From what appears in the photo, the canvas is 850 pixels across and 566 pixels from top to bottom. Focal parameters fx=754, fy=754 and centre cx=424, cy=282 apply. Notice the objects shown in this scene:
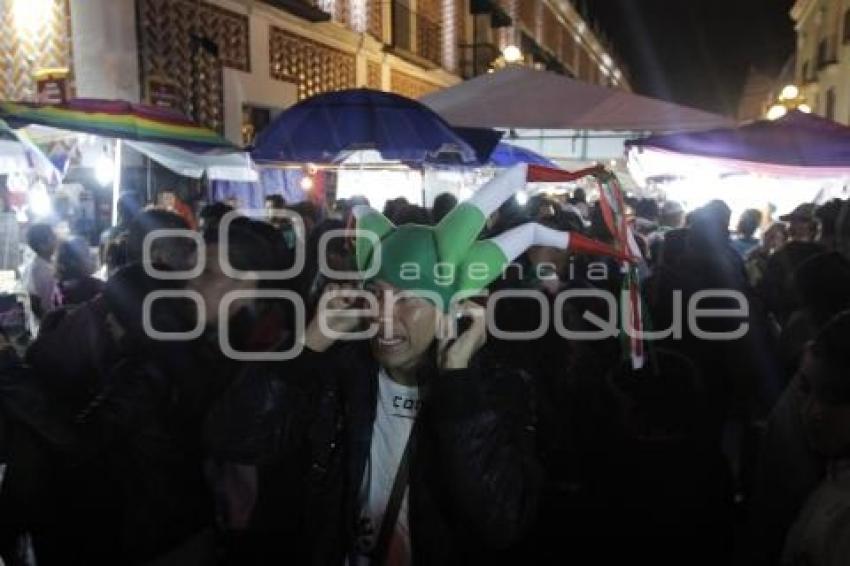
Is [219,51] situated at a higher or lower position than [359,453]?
higher

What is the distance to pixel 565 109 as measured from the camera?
5.60 meters

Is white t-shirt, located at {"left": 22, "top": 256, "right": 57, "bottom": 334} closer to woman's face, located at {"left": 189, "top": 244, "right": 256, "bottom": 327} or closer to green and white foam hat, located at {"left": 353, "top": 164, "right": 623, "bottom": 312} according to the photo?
woman's face, located at {"left": 189, "top": 244, "right": 256, "bottom": 327}

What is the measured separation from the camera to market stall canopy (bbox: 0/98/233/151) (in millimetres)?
5434

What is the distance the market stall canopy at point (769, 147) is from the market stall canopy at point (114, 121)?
4100mm

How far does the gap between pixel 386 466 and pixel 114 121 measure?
507 cm

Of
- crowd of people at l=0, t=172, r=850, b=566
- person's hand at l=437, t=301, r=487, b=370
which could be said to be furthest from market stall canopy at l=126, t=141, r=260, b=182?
person's hand at l=437, t=301, r=487, b=370

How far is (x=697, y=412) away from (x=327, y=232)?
7.72 ft

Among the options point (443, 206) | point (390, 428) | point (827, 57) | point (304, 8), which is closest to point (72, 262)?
point (443, 206)

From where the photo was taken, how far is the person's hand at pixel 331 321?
7.44ft

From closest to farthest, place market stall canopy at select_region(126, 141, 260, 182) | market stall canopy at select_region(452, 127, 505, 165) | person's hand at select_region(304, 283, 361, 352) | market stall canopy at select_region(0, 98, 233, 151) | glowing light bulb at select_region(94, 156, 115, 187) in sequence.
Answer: person's hand at select_region(304, 283, 361, 352) → market stall canopy at select_region(0, 98, 233, 151) → market stall canopy at select_region(452, 127, 505, 165) → market stall canopy at select_region(126, 141, 260, 182) → glowing light bulb at select_region(94, 156, 115, 187)

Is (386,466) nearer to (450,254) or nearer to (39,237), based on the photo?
(450,254)

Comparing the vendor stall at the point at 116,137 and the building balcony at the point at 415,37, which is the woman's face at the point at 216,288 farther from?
the building balcony at the point at 415,37

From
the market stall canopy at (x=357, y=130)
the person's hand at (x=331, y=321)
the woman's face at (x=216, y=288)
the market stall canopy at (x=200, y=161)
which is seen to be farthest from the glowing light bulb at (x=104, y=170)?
the person's hand at (x=331, y=321)

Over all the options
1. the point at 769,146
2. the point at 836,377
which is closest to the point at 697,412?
the point at 836,377
